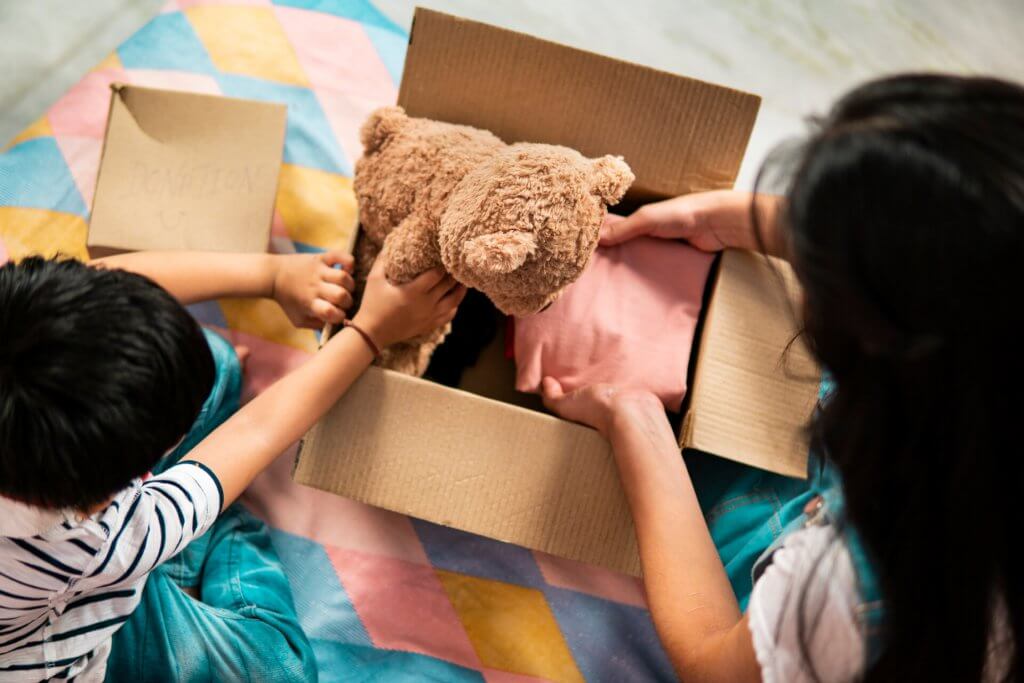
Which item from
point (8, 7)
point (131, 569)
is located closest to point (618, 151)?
point (131, 569)

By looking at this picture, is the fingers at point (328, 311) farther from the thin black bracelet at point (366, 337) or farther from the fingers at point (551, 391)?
the fingers at point (551, 391)

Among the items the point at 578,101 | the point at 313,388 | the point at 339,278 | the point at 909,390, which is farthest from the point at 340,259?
the point at 909,390

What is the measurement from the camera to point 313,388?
568 millimetres

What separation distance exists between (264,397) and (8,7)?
66 cm

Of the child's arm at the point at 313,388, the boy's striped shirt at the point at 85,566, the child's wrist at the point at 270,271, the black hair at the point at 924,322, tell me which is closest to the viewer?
the black hair at the point at 924,322

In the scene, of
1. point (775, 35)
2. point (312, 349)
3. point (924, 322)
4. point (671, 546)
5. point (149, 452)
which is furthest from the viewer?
point (775, 35)

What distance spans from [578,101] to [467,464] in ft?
0.97

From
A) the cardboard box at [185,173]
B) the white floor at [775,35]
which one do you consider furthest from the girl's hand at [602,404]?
the white floor at [775,35]

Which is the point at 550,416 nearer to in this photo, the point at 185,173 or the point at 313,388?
the point at 313,388

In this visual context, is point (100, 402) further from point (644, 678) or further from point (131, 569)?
point (644, 678)

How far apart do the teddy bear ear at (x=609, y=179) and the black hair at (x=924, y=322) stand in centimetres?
17

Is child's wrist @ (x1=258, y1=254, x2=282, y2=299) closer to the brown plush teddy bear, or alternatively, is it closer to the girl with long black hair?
the brown plush teddy bear

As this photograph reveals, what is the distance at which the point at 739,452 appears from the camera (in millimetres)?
588

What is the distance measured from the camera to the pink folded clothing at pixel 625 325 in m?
0.63
